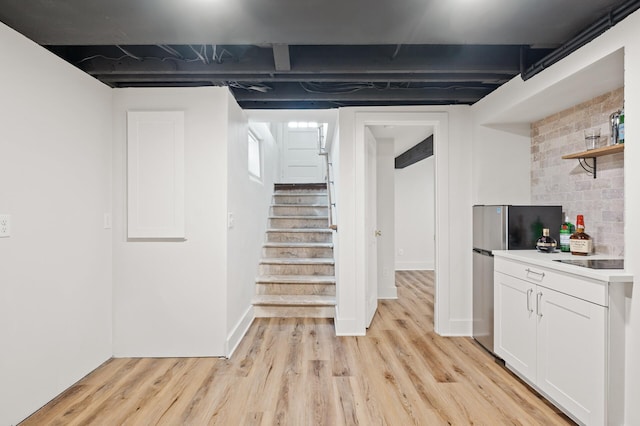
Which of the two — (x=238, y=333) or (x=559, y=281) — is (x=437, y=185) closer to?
(x=559, y=281)

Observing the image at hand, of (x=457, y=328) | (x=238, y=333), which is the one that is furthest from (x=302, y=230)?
(x=457, y=328)

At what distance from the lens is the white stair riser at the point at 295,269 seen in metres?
4.25

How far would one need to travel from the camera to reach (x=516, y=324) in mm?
2408

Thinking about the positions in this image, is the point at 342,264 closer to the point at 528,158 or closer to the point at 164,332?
the point at 164,332

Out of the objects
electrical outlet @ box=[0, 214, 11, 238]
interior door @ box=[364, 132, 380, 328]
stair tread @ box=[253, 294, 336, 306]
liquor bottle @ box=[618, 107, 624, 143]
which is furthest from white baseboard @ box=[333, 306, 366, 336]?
electrical outlet @ box=[0, 214, 11, 238]

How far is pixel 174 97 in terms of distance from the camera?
2773mm

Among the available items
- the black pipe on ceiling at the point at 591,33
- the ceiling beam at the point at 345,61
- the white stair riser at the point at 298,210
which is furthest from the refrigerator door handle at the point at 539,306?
the white stair riser at the point at 298,210

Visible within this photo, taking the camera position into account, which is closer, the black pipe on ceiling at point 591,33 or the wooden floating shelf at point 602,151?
the black pipe on ceiling at point 591,33

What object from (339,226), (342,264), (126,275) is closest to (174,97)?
(126,275)

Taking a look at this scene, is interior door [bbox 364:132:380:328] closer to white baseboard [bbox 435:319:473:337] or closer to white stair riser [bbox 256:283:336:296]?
white stair riser [bbox 256:283:336:296]

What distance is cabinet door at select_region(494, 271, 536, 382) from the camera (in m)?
2.25

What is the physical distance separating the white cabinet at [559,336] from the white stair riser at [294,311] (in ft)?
5.83

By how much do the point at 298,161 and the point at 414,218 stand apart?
262 centimetres

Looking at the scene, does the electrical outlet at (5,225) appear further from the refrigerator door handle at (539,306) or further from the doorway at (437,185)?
the refrigerator door handle at (539,306)
